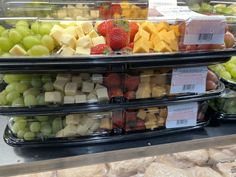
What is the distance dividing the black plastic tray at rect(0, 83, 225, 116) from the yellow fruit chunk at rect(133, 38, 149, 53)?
0.15 meters

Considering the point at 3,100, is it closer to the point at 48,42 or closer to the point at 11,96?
the point at 11,96

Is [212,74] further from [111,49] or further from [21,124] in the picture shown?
[21,124]

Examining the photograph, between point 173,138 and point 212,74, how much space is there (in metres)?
0.23

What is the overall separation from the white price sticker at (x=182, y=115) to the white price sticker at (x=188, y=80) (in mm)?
51

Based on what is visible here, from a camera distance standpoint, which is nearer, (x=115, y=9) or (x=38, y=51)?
(x=38, y=51)

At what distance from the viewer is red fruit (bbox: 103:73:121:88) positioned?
29.3 inches

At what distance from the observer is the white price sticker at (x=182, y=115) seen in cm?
82

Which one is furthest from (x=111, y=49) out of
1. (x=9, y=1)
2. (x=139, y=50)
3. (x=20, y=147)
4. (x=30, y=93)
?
(x=9, y=1)

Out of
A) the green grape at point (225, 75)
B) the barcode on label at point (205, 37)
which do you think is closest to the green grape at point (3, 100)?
the barcode on label at point (205, 37)

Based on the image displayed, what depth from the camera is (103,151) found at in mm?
765

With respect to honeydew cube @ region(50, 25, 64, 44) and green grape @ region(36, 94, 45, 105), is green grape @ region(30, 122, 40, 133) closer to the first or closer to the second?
green grape @ region(36, 94, 45, 105)

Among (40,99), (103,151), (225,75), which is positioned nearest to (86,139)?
(103,151)

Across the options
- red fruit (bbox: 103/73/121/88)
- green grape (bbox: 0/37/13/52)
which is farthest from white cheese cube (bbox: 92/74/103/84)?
green grape (bbox: 0/37/13/52)

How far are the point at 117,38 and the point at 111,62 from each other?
0.07m
